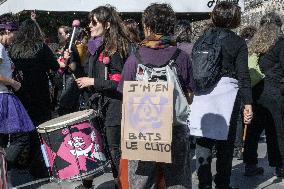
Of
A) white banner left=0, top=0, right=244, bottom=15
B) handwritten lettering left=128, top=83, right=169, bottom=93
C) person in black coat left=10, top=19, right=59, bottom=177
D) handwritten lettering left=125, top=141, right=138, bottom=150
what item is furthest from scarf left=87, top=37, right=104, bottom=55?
white banner left=0, top=0, right=244, bottom=15

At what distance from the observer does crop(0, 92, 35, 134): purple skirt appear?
5145 millimetres

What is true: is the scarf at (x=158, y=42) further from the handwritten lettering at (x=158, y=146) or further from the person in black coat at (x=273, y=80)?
the person in black coat at (x=273, y=80)

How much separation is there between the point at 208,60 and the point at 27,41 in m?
2.21

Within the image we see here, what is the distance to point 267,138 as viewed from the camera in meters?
5.86

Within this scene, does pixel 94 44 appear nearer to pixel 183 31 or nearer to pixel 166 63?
pixel 166 63

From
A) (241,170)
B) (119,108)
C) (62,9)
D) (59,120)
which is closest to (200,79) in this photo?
(119,108)

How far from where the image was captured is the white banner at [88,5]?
28.9 ft

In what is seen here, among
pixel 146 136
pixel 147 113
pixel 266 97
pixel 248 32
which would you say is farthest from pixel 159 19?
pixel 248 32

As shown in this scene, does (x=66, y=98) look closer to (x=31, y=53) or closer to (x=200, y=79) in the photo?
(x=31, y=53)

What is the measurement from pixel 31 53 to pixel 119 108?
169 cm

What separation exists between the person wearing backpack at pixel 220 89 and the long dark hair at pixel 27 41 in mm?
1936

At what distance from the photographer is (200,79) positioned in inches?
181

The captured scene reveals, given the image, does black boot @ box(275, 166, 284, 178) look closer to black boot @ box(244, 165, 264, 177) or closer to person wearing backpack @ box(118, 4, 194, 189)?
black boot @ box(244, 165, 264, 177)

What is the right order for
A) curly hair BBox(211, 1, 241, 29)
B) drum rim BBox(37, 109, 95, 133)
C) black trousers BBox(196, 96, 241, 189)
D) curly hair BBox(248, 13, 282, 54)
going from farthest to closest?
1. curly hair BBox(248, 13, 282, 54)
2. black trousers BBox(196, 96, 241, 189)
3. curly hair BBox(211, 1, 241, 29)
4. drum rim BBox(37, 109, 95, 133)
